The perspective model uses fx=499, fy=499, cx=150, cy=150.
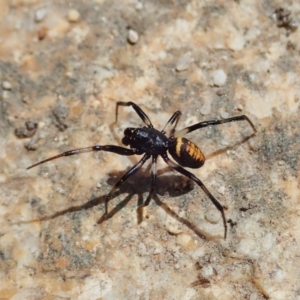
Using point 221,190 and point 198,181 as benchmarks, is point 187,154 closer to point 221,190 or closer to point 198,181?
point 198,181

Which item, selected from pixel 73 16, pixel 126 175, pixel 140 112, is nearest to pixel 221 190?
pixel 126 175

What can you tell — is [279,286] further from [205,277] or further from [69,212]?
[69,212]

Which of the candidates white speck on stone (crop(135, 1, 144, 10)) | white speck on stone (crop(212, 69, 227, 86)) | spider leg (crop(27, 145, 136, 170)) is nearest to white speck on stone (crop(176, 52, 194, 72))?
white speck on stone (crop(212, 69, 227, 86))

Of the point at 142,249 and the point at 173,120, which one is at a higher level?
the point at 173,120

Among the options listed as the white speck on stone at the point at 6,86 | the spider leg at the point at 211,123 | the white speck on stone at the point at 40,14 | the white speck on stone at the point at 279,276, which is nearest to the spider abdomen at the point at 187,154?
the spider leg at the point at 211,123

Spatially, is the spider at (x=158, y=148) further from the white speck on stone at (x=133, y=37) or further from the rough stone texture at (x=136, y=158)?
the white speck on stone at (x=133, y=37)

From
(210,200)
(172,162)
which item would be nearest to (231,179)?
(210,200)

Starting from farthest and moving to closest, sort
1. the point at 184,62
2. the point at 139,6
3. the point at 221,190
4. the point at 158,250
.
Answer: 1. the point at 139,6
2. the point at 184,62
3. the point at 221,190
4. the point at 158,250
